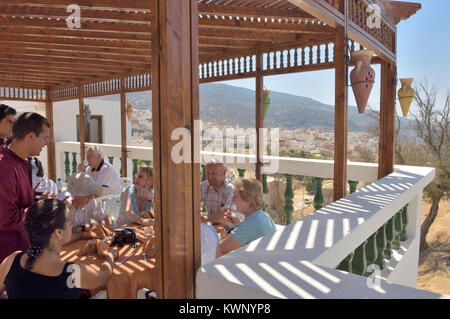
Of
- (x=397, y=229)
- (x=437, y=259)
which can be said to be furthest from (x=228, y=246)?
(x=437, y=259)

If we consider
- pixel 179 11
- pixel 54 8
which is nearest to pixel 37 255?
pixel 179 11

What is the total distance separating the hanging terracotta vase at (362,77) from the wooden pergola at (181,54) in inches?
4.1

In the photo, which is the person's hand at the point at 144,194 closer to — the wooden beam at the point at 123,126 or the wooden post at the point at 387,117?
the wooden post at the point at 387,117

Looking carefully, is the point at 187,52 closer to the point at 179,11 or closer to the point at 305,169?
the point at 179,11

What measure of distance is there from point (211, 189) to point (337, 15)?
6.98 ft

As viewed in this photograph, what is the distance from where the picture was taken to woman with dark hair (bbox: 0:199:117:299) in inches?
61.0

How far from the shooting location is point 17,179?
6.42ft

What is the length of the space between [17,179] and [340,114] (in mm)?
2436

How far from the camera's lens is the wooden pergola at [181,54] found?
1.33 meters

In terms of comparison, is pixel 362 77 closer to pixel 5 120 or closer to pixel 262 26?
pixel 262 26

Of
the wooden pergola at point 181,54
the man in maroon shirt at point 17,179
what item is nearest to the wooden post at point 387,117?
the wooden pergola at point 181,54

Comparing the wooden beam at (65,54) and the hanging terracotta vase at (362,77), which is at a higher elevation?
the wooden beam at (65,54)

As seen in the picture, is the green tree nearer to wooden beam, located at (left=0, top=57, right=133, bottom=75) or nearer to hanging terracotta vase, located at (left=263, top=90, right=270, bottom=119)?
hanging terracotta vase, located at (left=263, top=90, right=270, bottom=119)

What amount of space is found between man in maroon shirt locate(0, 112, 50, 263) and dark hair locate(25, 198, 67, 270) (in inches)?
15.9
